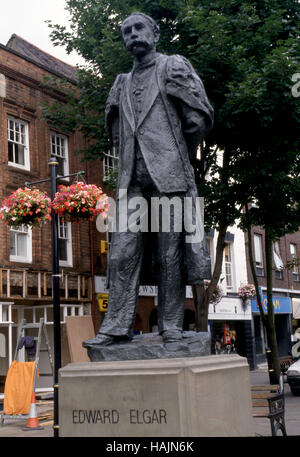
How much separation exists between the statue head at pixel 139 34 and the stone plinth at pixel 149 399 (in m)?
2.53

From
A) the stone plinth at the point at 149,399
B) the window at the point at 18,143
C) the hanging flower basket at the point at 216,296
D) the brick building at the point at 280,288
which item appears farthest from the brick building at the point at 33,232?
the stone plinth at the point at 149,399

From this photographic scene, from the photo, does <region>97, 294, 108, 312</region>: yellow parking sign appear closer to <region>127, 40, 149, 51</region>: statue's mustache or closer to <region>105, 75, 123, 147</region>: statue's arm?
<region>105, 75, 123, 147</region>: statue's arm

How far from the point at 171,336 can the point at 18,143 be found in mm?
17308

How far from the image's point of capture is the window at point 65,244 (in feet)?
73.7

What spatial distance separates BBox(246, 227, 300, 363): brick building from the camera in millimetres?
34656

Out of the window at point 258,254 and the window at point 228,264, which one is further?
the window at point 258,254

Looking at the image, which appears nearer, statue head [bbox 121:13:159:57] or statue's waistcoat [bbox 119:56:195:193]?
statue's waistcoat [bbox 119:56:195:193]

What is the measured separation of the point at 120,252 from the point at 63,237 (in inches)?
699

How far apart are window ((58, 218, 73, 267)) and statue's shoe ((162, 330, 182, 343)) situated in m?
17.9

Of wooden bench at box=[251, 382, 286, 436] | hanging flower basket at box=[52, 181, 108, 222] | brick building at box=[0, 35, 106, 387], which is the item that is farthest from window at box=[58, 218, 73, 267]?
wooden bench at box=[251, 382, 286, 436]

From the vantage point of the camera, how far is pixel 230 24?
15086 millimetres

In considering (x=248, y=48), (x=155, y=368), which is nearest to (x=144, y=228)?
(x=155, y=368)

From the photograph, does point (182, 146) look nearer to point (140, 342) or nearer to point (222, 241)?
point (140, 342)

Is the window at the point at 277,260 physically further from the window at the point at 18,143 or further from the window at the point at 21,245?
the window at the point at 18,143
